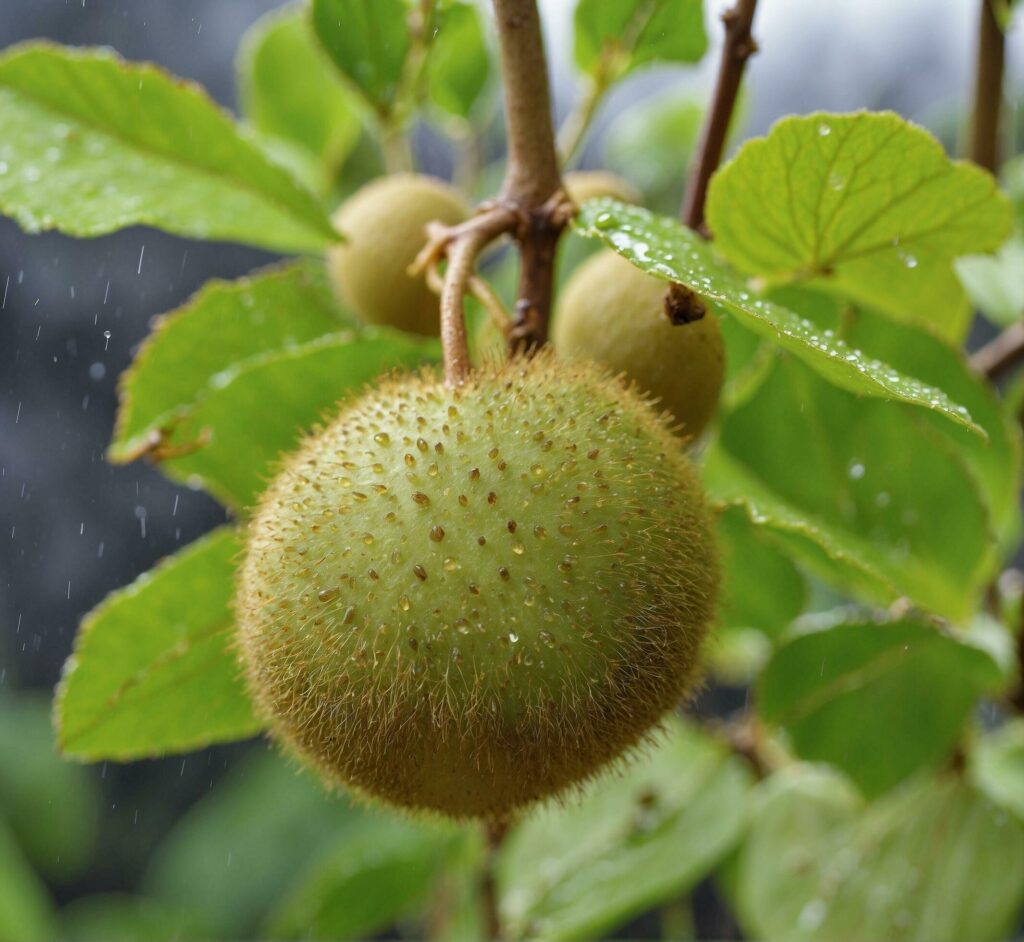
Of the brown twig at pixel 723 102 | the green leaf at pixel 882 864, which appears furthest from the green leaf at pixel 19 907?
the brown twig at pixel 723 102

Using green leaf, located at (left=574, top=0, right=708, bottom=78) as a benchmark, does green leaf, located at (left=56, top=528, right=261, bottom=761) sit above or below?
below

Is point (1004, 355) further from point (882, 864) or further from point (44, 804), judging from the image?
point (44, 804)

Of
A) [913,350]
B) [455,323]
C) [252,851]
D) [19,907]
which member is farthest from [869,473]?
[252,851]

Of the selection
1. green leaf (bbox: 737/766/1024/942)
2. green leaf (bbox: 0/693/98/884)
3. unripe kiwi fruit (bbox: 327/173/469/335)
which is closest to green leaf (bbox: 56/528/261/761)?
unripe kiwi fruit (bbox: 327/173/469/335)

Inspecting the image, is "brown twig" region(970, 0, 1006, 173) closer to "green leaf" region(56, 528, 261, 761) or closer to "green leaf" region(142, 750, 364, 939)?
"green leaf" region(56, 528, 261, 761)

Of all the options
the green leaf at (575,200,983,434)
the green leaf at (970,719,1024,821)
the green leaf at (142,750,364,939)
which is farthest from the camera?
the green leaf at (142,750,364,939)

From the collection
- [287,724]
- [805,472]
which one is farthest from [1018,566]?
[287,724]

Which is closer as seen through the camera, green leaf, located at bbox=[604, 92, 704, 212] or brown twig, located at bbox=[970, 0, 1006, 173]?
brown twig, located at bbox=[970, 0, 1006, 173]

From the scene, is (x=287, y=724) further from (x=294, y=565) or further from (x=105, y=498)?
(x=105, y=498)
